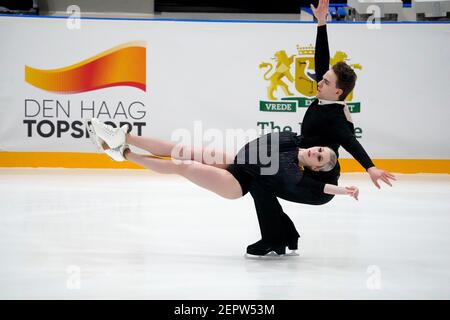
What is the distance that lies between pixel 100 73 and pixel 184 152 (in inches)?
171

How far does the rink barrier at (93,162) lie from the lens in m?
7.92

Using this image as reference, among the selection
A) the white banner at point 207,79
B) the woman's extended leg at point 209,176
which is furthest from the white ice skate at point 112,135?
the white banner at point 207,79

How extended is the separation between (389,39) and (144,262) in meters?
5.43

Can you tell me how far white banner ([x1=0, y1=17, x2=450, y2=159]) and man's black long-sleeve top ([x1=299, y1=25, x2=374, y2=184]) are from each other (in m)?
4.20

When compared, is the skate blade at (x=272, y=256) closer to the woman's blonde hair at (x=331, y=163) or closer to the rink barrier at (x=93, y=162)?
the woman's blonde hair at (x=331, y=163)

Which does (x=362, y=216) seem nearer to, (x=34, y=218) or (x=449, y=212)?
(x=449, y=212)

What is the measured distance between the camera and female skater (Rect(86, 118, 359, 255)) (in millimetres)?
3525

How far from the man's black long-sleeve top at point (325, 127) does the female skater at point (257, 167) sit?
0.07 meters

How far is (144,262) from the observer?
3455 millimetres

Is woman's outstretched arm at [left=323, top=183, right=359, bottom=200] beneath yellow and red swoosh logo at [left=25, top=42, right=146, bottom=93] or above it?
beneath

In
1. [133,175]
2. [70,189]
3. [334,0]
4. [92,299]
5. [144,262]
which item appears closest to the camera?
[92,299]

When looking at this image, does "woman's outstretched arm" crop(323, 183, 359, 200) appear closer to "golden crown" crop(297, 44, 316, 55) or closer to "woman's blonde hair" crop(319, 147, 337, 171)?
"woman's blonde hair" crop(319, 147, 337, 171)

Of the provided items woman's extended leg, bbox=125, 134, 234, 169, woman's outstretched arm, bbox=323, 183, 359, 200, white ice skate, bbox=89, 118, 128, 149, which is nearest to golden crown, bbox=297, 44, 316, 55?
woman's extended leg, bbox=125, 134, 234, 169

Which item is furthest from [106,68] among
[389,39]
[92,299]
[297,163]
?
[92,299]
